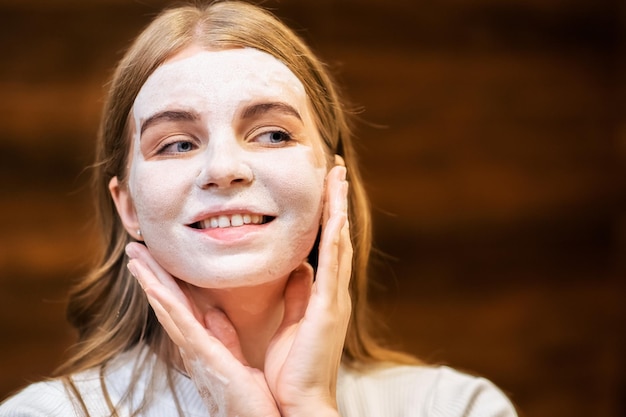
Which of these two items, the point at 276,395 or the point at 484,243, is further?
the point at 484,243

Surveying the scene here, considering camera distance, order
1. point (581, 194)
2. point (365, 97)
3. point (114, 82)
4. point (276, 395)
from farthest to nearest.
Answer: point (581, 194) < point (365, 97) < point (114, 82) < point (276, 395)

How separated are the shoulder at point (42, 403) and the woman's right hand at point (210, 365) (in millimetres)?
256

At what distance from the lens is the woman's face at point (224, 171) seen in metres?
1.37

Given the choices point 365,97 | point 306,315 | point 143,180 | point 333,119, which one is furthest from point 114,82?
point 365,97

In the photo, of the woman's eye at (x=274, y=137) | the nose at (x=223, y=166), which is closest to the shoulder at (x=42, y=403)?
the nose at (x=223, y=166)

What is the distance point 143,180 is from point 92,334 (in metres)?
0.43

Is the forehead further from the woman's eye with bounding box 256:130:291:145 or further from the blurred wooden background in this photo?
the blurred wooden background

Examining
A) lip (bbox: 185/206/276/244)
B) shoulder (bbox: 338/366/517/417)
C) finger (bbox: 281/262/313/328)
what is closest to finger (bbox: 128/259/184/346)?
lip (bbox: 185/206/276/244)

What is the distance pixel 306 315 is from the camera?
1406 millimetres

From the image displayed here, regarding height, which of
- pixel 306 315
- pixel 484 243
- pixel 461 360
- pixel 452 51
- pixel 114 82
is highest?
pixel 114 82

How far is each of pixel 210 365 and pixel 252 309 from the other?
0.17 m

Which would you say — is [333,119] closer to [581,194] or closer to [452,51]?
[452,51]

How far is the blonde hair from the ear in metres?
0.02

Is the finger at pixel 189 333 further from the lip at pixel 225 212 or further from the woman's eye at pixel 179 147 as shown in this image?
the woman's eye at pixel 179 147
